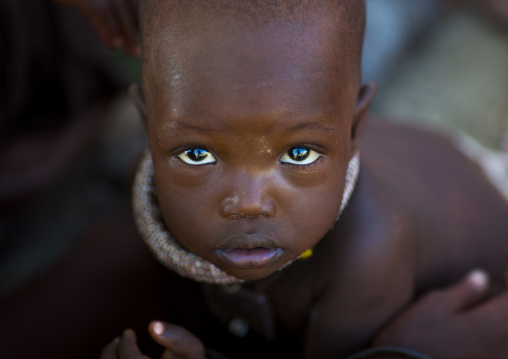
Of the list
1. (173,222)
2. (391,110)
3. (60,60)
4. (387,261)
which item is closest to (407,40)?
(391,110)

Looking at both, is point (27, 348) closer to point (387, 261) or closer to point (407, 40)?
point (387, 261)

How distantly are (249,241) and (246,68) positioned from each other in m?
0.29

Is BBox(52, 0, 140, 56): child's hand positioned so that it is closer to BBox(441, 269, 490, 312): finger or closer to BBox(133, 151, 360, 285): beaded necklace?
BBox(133, 151, 360, 285): beaded necklace

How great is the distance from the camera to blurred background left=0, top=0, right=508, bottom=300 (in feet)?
6.37

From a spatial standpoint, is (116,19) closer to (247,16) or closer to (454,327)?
(247,16)

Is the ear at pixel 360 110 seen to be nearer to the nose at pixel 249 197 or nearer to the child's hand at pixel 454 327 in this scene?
the nose at pixel 249 197

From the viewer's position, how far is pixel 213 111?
802 mm

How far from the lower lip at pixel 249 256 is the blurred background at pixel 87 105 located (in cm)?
70

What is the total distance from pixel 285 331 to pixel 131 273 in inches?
17.0

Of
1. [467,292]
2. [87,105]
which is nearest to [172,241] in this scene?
[467,292]

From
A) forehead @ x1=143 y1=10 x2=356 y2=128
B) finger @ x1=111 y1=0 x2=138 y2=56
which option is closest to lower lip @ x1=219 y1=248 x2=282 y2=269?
forehead @ x1=143 y1=10 x2=356 y2=128

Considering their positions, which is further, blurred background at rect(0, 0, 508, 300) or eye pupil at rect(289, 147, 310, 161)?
blurred background at rect(0, 0, 508, 300)

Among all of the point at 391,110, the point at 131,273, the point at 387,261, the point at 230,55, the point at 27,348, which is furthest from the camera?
the point at 391,110

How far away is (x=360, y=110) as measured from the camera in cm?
103
